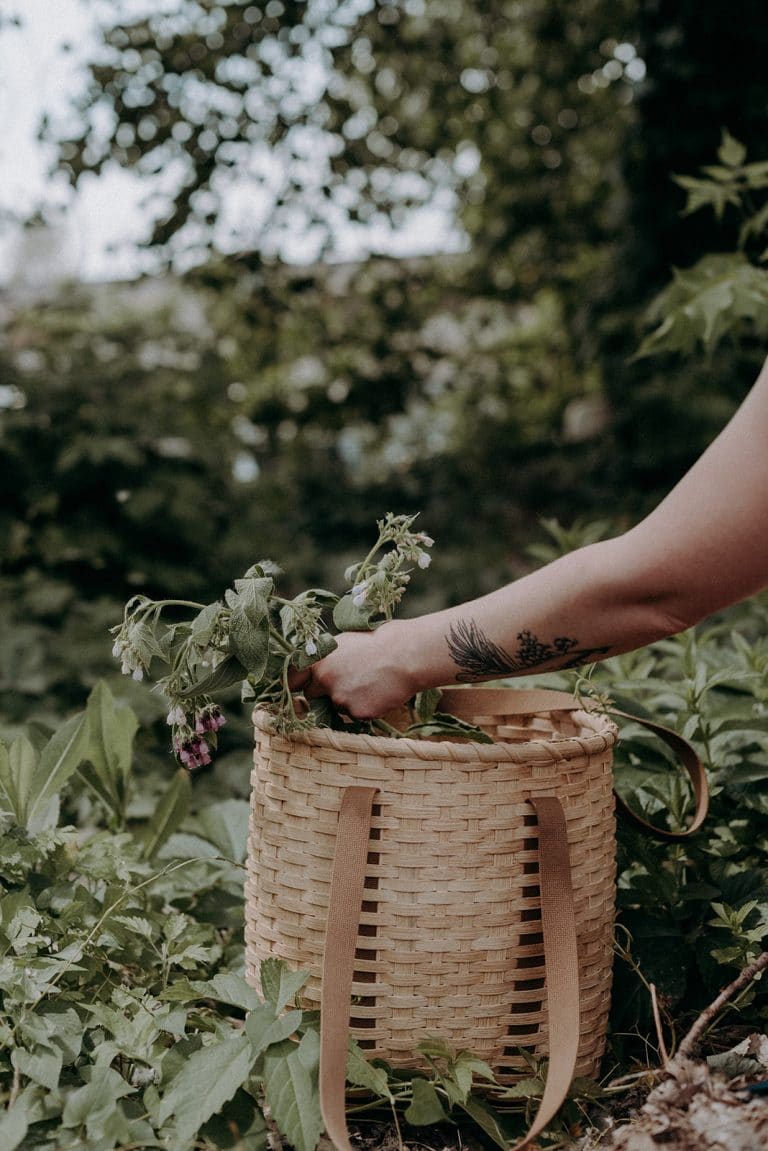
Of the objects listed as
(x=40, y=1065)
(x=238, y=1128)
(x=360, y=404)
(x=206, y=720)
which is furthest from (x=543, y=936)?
(x=360, y=404)

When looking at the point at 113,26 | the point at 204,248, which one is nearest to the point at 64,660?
the point at 204,248

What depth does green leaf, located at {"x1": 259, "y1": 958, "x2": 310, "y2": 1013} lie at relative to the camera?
1.37 meters

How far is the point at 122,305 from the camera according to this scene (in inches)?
312

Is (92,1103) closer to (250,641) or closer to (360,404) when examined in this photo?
(250,641)

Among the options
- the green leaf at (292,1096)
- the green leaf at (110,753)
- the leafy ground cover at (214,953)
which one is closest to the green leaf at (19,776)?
the leafy ground cover at (214,953)

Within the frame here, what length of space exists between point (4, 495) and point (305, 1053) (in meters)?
3.05

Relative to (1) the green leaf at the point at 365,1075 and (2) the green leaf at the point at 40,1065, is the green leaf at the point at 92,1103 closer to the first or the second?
(2) the green leaf at the point at 40,1065

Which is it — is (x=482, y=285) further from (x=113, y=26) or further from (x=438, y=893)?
(x=438, y=893)

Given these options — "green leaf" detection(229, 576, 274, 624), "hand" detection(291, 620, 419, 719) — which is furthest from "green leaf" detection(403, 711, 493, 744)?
"green leaf" detection(229, 576, 274, 624)

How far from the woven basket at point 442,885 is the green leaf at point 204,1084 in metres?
0.17

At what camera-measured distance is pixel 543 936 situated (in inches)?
56.4

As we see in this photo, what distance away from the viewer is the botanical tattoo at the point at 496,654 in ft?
4.80

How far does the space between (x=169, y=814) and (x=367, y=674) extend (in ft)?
2.43

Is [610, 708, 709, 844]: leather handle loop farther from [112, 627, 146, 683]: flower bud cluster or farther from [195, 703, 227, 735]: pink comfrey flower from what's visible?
[112, 627, 146, 683]: flower bud cluster
